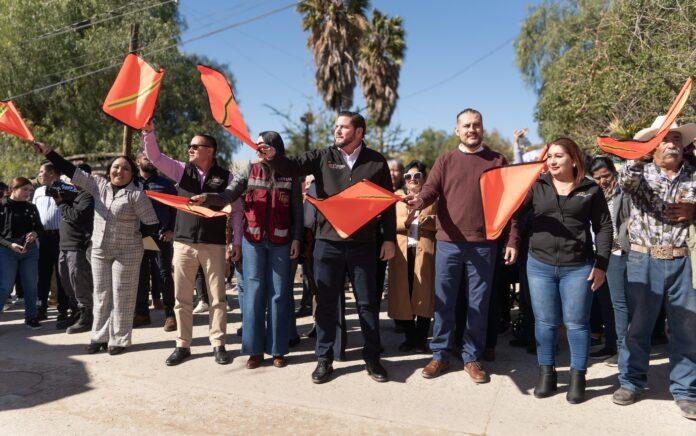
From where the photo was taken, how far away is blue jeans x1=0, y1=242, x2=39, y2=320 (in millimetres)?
6452

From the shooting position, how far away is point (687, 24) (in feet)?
28.9

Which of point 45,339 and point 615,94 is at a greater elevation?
point 615,94

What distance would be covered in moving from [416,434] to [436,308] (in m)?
1.33

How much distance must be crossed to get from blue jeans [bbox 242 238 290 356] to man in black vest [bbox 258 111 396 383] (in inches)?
16.4

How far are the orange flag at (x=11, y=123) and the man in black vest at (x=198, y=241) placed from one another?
3.98 ft

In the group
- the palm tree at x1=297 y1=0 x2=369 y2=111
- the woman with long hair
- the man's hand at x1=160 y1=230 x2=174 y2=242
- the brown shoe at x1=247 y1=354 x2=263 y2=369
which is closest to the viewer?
the brown shoe at x1=247 y1=354 x2=263 y2=369

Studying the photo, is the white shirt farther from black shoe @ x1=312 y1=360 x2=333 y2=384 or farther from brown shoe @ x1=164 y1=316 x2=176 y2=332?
brown shoe @ x1=164 y1=316 x2=176 y2=332

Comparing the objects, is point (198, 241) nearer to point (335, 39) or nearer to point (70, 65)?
point (70, 65)

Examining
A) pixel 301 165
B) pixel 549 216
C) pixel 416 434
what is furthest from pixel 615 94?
pixel 416 434

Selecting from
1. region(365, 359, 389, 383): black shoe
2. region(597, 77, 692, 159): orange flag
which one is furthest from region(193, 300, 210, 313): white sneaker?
region(597, 77, 692, 159): orange flag

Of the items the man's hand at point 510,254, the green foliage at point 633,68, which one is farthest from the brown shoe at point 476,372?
the green foliage at point 633,68

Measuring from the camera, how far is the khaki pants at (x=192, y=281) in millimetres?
4895

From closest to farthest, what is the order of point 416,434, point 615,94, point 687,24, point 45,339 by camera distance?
point 416,434 < point 45,339 < point 687,24 < point 615,94

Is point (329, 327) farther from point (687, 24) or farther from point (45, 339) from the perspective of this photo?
point (687, 24)
